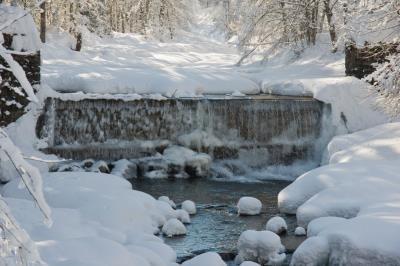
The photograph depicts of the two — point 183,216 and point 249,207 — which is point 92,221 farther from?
point 249,207

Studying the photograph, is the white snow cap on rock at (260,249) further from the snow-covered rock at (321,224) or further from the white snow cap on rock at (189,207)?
the white snow cap on rock at (189,207)

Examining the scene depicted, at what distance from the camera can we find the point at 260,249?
6.72 meters

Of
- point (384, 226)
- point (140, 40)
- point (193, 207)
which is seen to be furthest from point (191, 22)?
point (384, 226)

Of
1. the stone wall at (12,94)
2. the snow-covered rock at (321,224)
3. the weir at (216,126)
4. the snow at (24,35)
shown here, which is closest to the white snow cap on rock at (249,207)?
the snow-covered rock at (321,224)

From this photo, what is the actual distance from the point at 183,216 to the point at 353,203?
259cm

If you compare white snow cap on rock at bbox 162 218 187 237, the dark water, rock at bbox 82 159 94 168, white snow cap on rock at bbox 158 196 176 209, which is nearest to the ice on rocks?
the dark water

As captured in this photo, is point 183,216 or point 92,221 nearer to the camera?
point 92,221

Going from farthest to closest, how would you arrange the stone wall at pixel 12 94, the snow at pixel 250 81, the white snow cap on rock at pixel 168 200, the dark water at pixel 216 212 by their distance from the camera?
the snow at pixel 250 81
the stone wall at pixel 12 94
the white snow cap on rock at pixel 168 200
the dark water at pixel 216 212

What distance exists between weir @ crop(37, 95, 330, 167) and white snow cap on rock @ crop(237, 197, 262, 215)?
401cm

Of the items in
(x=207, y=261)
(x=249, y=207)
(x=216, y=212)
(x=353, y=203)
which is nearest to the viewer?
(x=207, y=261)

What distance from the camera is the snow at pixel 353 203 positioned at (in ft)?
18.6

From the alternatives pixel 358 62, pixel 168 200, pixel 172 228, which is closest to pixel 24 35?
pixel 168 200

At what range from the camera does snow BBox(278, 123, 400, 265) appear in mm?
5656

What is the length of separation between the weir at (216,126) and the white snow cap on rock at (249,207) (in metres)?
4.01
